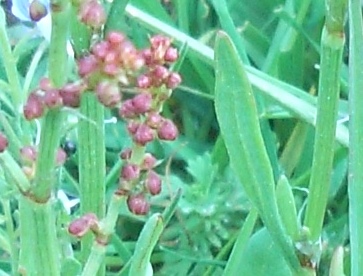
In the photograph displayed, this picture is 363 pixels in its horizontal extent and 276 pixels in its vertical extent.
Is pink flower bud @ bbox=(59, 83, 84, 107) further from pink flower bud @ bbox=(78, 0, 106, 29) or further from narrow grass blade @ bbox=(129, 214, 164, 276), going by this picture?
narrow grass blade @ bbox=(129, 214, 164, 276)

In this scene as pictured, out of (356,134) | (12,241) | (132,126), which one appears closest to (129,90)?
(132,126)

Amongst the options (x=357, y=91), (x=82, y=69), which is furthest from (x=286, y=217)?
(x=82, y=69)

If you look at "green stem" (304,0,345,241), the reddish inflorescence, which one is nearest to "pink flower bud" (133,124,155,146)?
the reddish inflorescence

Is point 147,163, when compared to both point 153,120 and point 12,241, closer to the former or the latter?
point 153,120

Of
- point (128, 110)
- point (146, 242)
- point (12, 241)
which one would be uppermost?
point (128, 110)

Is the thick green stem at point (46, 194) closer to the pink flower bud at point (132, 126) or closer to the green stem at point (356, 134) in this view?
the pink flower bud at point (132, 126)
